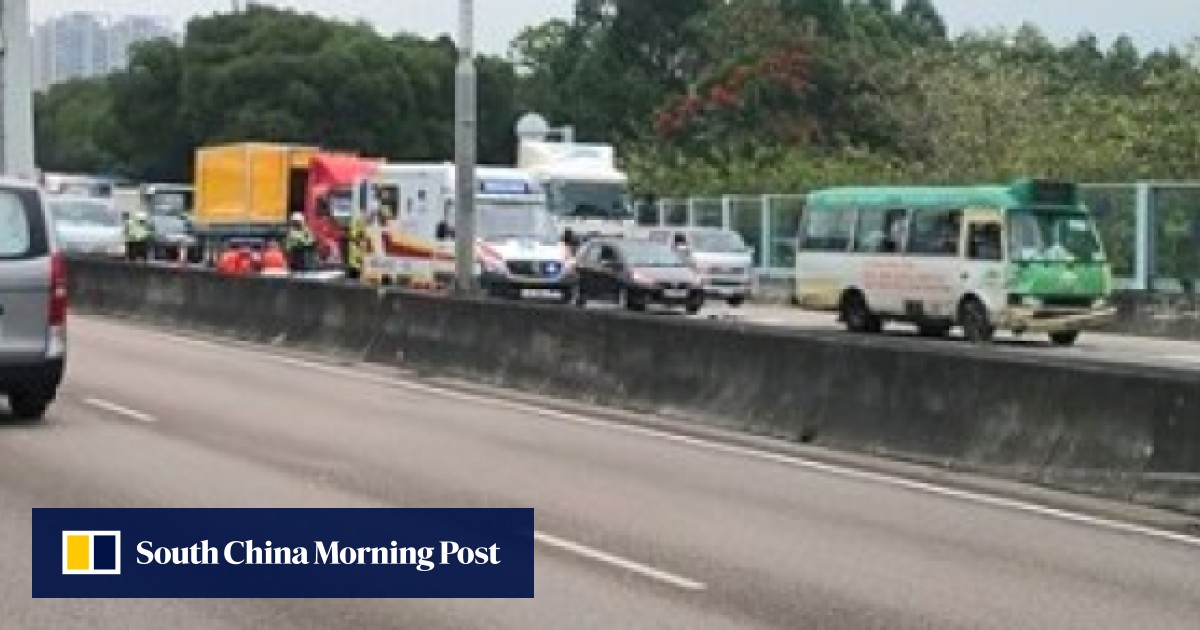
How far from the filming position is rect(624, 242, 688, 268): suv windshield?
34344mm

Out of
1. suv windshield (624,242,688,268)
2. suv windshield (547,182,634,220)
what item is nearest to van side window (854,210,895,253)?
suv windshield (624,242,688,268)

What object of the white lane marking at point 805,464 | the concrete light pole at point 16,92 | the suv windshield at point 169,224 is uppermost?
the concrete light pole at point 16,92

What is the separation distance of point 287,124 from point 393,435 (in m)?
75.5

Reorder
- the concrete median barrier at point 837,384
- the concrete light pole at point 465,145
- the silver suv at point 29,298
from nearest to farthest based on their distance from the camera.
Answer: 1. the concrete median barrier at point 837,384
2. the silver suv at point 29,298
3. the concrete light pole at point 465,145

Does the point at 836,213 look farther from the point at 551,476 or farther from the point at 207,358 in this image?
the point at 551,476

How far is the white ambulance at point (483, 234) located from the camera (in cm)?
3484

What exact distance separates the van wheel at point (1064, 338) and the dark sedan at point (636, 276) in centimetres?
756

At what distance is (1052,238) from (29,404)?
1630 cm

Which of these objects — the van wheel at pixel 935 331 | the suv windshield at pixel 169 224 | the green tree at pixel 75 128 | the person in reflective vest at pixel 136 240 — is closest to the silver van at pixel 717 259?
the van wheel at pixel 935 331

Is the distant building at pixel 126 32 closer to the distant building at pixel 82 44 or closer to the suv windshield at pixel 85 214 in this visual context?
the distant building at pixel 82 44

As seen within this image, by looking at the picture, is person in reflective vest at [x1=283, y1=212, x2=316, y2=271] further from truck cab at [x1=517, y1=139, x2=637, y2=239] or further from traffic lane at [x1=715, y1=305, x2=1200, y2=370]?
traffic lane at [x1=715, y1=305, x2=1200, y2=370]

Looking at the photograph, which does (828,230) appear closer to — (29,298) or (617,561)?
(29,298)

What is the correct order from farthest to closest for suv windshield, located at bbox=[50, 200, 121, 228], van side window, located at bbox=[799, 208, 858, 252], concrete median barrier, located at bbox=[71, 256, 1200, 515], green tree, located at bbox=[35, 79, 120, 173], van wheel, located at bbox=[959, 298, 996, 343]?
green tree, located at bbox=[35, 79, 120, 173]
suv windshield, located at bbox=[50, 200, 121, 228]
van side window, located at bbox=[799, 208, 858, 252]
van wheel, located at bbox=[959, 298, 996, 343]
concrete median barrier, located at bbox=[71, 256, 1200, 515]

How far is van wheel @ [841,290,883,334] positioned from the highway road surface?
524 inches
